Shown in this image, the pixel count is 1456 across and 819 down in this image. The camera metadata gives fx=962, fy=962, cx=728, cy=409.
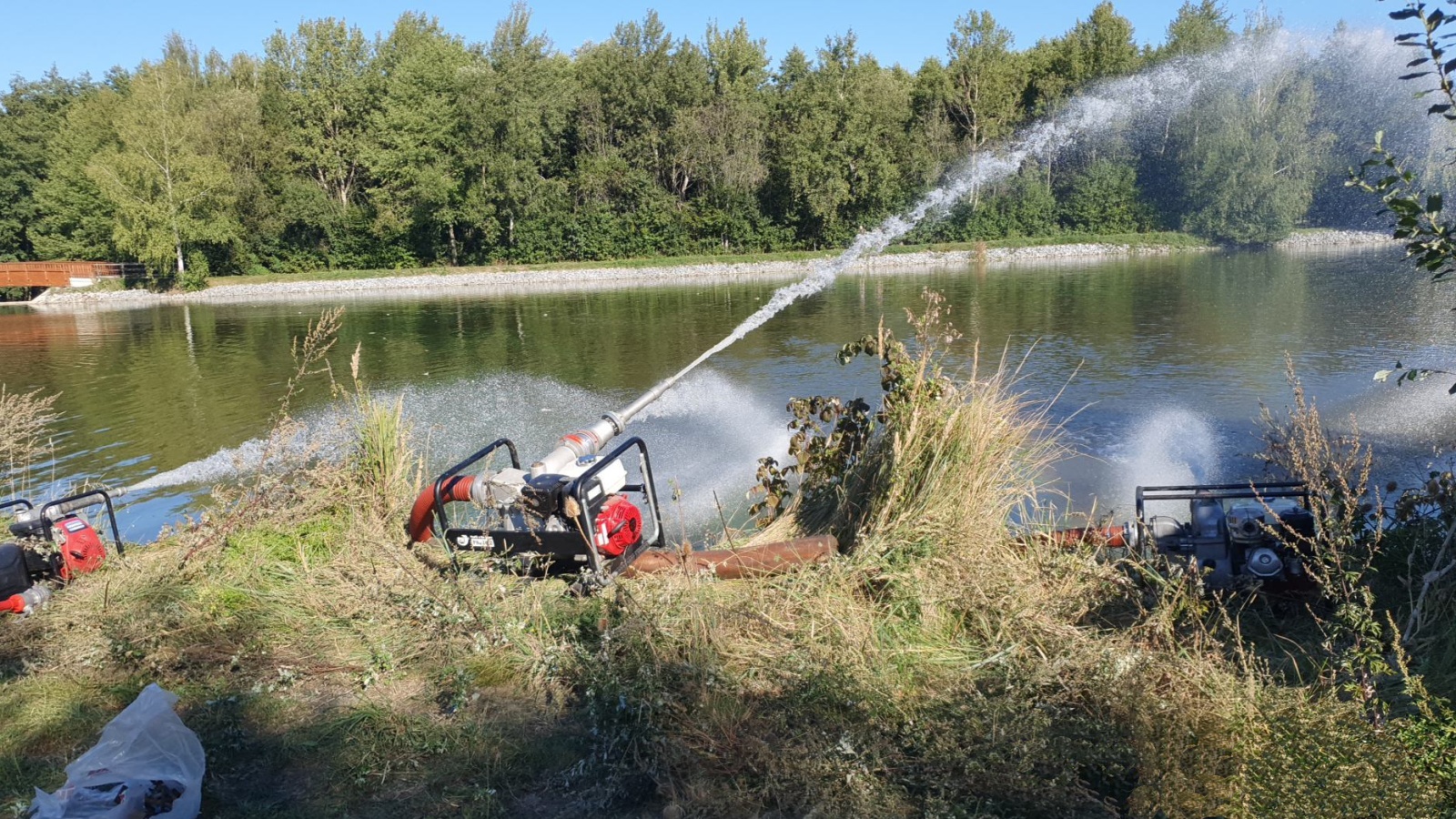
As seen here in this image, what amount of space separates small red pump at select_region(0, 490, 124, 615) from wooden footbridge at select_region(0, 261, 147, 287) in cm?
5122

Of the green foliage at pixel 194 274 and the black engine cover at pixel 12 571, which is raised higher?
the green foliage at pixel 194 274

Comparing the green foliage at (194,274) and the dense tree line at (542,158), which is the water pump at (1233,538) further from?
the green foliage at (194,274)

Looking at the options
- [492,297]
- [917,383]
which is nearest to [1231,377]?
[917,383]

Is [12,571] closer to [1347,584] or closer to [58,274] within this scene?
[1347,584]

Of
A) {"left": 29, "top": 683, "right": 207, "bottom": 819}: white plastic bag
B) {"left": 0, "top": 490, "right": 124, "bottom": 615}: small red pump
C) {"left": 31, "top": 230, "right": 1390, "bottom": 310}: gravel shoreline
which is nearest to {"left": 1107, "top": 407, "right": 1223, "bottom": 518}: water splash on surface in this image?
{"left": 29, "top": 683, "right": 207, "bottom": 819}: white plastic bag

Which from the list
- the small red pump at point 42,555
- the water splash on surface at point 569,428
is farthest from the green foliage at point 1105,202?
the small red pump at point 42,555

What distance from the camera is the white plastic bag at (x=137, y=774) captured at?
3.12m

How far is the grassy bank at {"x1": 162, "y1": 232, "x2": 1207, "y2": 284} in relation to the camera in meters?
50.8

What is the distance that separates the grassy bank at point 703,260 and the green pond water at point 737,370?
14.6 meters

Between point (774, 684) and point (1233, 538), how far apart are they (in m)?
2.56

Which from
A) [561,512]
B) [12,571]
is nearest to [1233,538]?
[561,512]

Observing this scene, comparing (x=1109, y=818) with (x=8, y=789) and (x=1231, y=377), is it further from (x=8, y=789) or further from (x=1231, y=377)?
(x=1231, y=377)

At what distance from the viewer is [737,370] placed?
18109mm

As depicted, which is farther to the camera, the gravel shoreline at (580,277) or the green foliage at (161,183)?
the green foliage at (161,183)
